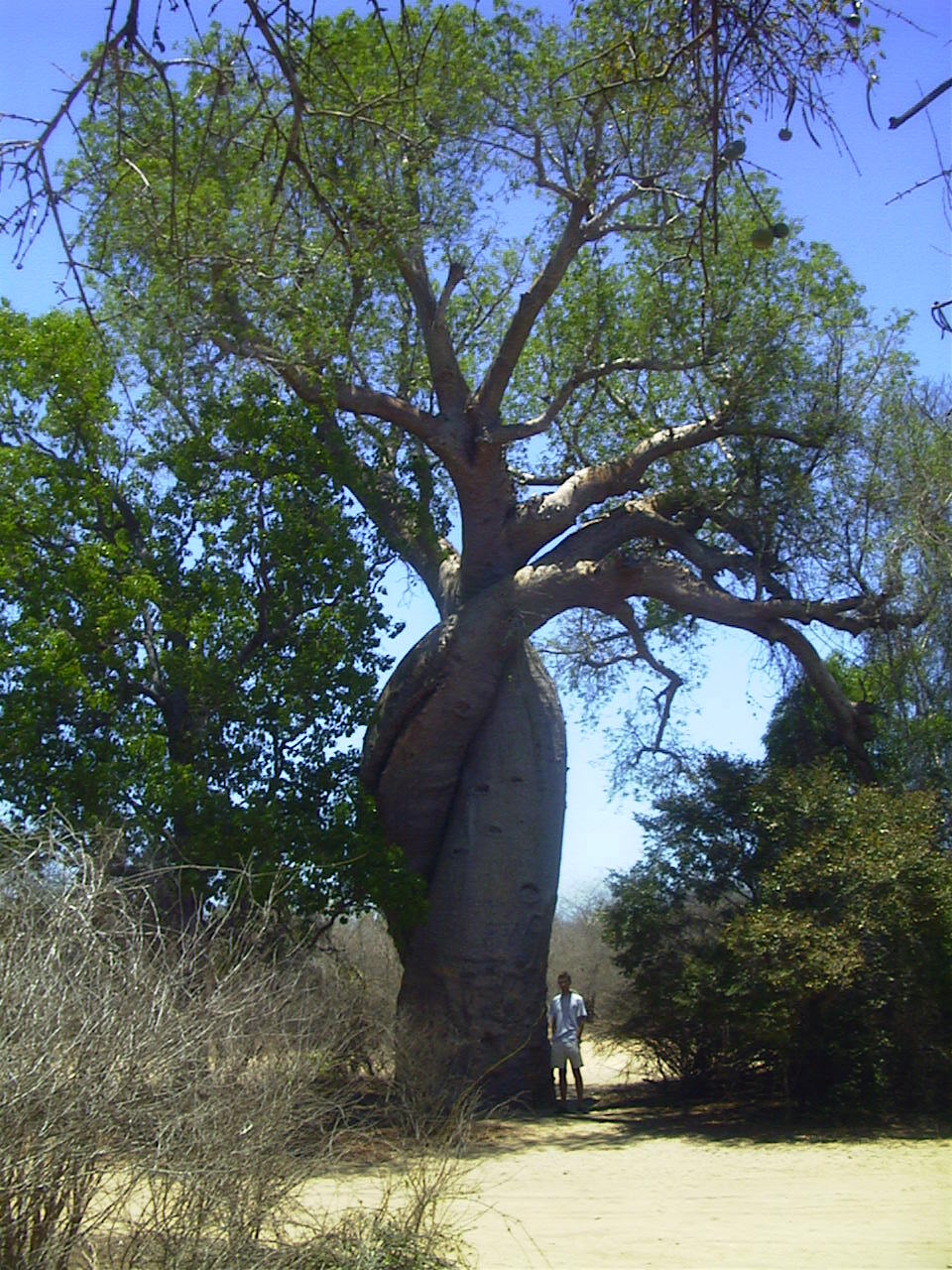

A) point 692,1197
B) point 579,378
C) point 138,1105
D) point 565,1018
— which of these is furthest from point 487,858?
point 138,1105

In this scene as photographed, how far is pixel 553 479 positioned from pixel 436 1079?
6.54 m

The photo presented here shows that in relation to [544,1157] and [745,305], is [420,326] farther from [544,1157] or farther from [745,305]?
[544,1157]

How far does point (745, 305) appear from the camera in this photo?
11859mm

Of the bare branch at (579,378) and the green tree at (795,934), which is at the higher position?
the bare branch at (579,378)

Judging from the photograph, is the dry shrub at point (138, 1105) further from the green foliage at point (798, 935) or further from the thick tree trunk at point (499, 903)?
the thick tree trunk at point (499, 903)

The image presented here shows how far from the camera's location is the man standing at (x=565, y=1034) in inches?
447

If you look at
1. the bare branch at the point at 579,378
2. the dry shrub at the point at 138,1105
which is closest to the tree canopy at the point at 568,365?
the bare branch at the point at 579,378

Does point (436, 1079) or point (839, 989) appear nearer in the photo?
point (436, 1079)

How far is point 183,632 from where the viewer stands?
412 inches

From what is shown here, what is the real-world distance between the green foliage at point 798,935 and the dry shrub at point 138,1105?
5668mm

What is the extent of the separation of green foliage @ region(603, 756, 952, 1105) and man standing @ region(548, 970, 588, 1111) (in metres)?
0.49

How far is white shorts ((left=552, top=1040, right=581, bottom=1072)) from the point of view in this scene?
37.3 ft

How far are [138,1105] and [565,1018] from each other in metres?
8.22

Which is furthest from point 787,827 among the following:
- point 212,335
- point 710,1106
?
point 212,335
